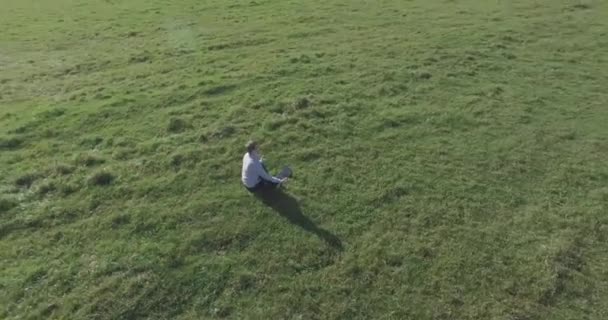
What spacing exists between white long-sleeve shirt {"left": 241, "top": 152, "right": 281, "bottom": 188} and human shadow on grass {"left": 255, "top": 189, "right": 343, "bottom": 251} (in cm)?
43

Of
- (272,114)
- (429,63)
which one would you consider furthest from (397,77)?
(272,114)

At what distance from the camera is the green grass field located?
10906mm

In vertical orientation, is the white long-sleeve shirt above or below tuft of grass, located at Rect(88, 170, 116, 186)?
above

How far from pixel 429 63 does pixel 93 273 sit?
17.4 m

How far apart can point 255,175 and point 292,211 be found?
137 centimetres

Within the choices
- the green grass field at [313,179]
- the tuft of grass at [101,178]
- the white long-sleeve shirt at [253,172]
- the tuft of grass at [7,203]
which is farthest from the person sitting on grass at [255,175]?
the tuft of grass at [7,203]

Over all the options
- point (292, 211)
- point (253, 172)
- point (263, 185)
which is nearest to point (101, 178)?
point (253, 172)

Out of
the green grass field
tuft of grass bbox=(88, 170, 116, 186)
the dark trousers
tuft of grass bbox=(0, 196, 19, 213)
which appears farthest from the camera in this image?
tuft of grass bbox=(88, 170, 116, 186)

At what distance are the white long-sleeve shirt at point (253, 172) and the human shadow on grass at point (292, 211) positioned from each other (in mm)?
427

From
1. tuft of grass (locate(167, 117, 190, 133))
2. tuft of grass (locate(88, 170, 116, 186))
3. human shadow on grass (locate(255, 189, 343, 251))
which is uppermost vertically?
tuft of grass (locate(167, 117, 190, 133))

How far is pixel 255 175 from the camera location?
44.0 ft

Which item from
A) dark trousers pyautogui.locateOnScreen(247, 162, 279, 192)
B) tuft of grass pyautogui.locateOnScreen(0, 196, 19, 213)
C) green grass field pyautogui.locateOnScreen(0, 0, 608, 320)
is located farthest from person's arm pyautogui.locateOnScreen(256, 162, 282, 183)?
tuft of grass pyautogui.locateOnScreen(0, 196, 19, 213)

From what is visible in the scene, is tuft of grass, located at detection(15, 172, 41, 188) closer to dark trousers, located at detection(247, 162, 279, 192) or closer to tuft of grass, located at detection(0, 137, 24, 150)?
tuft of grass, located at detection(0, 137, 24, 150)

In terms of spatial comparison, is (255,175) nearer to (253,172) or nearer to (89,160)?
(253,172)
